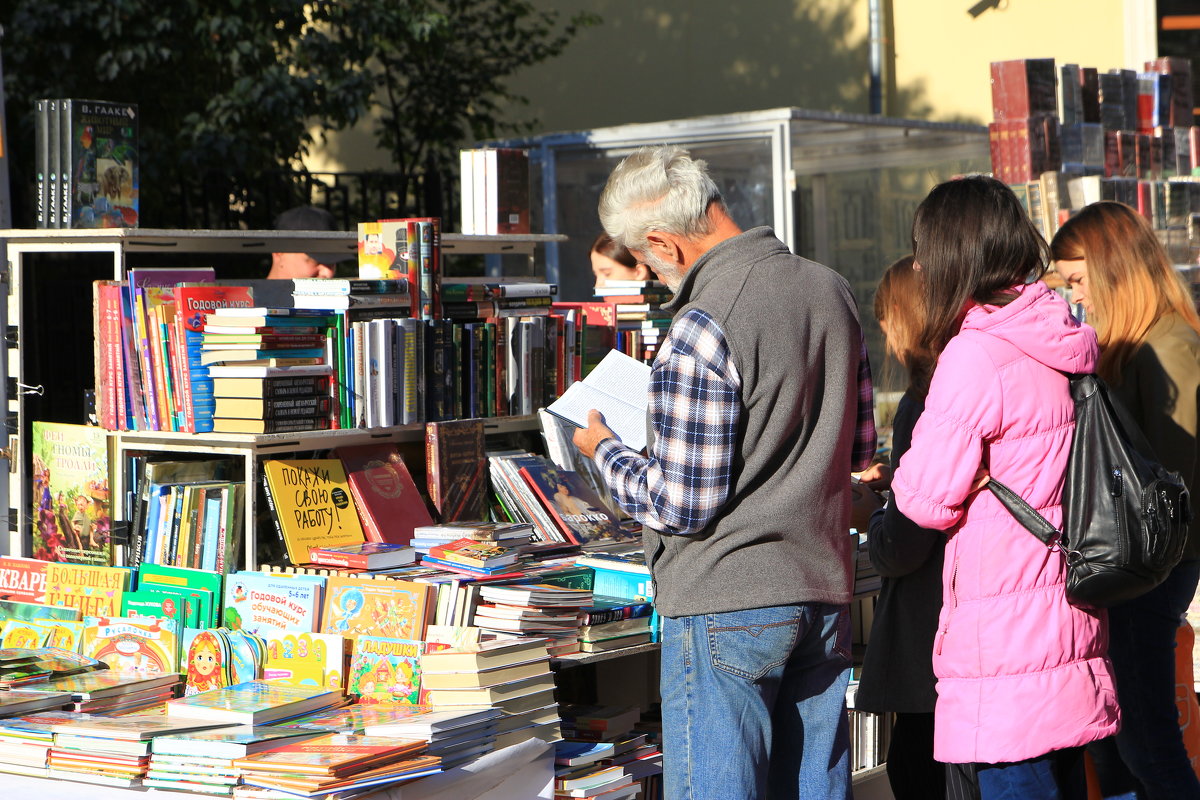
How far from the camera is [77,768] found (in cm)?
314

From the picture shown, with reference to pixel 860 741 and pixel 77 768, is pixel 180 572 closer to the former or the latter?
pixel 77 768

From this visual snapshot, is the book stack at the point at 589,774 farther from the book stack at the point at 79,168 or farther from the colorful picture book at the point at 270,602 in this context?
the book stack at the point at 79,168

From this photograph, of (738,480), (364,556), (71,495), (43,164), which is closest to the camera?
(738,480)

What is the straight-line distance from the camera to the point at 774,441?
2.78 m

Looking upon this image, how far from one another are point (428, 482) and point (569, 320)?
0.89m

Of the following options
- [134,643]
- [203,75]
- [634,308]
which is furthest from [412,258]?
[203,75]

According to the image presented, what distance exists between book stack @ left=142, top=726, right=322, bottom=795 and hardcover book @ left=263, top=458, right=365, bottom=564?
0.78 metres

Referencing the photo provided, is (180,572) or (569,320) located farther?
(569,320)

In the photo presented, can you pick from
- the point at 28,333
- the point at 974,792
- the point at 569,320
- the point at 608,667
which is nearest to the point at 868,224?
the point at 569,320

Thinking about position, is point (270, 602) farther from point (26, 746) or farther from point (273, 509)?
point (26, 746)

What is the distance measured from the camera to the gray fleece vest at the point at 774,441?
2.77 meters

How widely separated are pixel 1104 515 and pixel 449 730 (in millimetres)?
1490

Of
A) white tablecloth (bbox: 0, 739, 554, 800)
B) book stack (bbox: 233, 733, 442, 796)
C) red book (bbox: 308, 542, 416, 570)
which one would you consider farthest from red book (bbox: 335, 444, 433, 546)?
book stack (bbox: 233, 733, 442, 796)

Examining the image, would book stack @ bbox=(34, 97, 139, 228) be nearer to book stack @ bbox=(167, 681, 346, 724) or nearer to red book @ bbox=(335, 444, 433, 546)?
red book @ bbox=(335, 444, 433, 546)
